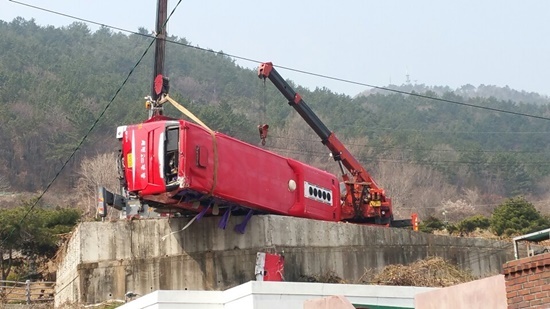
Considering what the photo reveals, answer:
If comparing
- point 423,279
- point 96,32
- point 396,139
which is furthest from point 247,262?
point 96,32

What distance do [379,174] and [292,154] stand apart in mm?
10087

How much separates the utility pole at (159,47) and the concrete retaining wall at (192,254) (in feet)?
13.0

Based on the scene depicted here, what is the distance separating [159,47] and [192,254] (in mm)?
7623

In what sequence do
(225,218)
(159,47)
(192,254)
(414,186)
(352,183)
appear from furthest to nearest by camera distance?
1. (414,186)
2. (352,183)
3. (159,47)
4. (192,254)
5. (225,218)

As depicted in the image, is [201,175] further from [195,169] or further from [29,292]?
[29,292]

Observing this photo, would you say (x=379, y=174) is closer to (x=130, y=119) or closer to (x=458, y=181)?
Result: (x=458, y=181)

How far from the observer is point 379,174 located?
108 meters

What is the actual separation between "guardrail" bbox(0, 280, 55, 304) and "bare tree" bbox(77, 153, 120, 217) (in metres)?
43.7

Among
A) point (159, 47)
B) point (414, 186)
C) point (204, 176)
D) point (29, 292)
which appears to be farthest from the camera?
point (414, 186)

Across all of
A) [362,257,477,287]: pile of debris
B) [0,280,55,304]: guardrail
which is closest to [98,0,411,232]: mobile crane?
[362,257,477,287]: pile of debris

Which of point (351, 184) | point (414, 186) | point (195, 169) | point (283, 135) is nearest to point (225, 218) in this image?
point (195, 169)

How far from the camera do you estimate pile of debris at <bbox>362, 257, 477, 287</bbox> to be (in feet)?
94.2

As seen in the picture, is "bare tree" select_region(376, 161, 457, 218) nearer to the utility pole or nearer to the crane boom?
the crane boom

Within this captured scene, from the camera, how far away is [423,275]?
2977 cm
